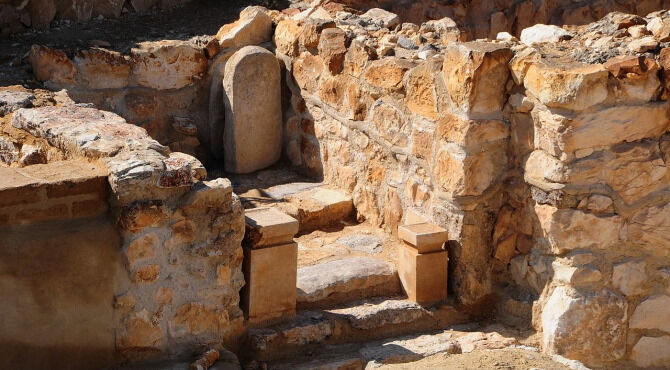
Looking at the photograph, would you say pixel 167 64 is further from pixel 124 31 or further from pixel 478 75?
pixel 478 75

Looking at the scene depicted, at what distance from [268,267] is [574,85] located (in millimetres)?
1730

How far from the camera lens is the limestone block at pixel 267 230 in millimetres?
4617

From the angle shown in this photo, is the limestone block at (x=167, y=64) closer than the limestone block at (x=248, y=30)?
Yes

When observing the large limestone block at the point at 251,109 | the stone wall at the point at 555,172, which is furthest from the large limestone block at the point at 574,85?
the large limestone block at the point at 251,109

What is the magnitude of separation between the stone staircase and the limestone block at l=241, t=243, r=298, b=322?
0.09 m

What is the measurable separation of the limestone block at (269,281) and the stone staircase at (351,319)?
0.29 ft

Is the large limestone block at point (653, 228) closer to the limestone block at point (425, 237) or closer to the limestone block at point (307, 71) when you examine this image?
the limestone block at point (425, 237)

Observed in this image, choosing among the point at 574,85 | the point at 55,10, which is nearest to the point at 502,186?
the point at 574,85

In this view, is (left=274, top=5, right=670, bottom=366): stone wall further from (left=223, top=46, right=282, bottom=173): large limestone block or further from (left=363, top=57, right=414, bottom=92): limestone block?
(left=223, top=46, right=282, bottom=173): large limestone block

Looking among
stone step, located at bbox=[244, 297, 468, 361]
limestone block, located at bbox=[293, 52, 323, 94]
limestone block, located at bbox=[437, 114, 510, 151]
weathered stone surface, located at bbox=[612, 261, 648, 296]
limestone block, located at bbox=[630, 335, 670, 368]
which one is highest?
limestone block, located at bbox=[293, 52, 323, 94]

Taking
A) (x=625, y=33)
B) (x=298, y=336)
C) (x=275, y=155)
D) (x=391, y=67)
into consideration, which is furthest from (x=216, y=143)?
(x=625, y=33)

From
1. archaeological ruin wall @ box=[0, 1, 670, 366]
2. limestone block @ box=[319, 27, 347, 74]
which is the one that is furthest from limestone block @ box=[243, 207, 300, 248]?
limestone block @ box=[319, 27, 347, 74]

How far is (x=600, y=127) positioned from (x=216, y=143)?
123 inches

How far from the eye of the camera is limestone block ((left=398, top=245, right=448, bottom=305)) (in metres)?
5.02
